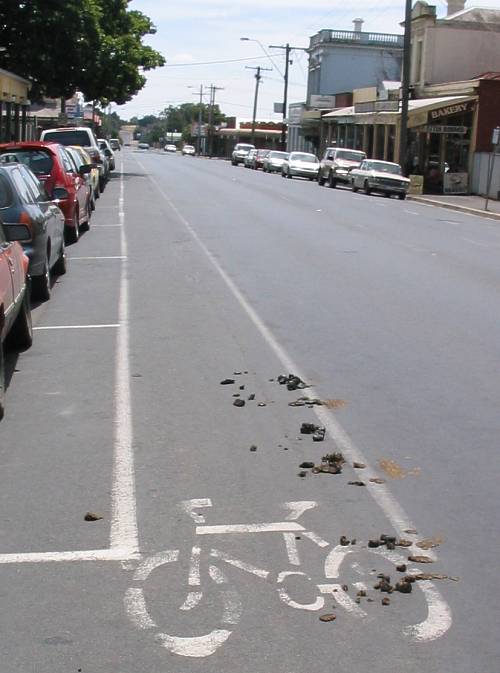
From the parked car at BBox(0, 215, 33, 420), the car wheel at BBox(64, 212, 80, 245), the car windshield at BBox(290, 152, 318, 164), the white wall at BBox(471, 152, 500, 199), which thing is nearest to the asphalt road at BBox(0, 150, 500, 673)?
the parked car at BBox(0, 215, 33, 420)

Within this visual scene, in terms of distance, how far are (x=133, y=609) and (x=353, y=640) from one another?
960mm

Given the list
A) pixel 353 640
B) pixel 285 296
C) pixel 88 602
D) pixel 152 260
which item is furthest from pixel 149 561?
pixel 152 260

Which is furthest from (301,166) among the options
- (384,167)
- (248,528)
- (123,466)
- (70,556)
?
(70,556)

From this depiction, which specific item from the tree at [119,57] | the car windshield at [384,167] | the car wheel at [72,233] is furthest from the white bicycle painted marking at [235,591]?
the car windshield at [384,167]

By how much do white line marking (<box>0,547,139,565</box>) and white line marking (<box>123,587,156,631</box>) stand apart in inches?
14.8

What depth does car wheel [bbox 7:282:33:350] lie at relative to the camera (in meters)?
9.44

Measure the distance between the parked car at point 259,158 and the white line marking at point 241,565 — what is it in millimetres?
66312

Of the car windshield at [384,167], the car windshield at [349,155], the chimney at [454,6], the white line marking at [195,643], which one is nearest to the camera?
the white line marking at [195,643]

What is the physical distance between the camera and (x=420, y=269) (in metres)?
16.0

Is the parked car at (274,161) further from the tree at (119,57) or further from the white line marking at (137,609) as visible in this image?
the white line marking at (137,609)

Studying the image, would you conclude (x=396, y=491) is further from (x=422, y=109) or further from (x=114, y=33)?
(x=422, y=109)

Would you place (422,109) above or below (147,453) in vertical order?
above

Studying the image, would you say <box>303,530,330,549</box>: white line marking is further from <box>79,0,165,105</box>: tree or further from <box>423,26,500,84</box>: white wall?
<box>423,26,500,84</box>: white wall

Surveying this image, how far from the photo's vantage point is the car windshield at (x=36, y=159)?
1695cm
